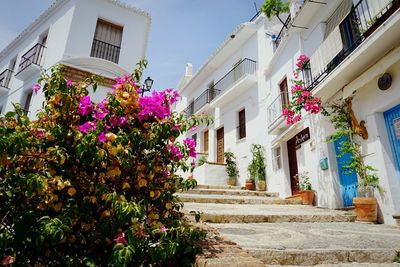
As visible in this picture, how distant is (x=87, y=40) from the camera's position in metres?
10.7

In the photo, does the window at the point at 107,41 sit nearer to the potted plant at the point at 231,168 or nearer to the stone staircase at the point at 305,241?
the potted plant at the point at 231,168

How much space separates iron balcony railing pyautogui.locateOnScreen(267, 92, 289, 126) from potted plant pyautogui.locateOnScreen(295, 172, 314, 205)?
2.35 meters

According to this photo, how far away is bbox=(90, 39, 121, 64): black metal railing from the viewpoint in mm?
10875

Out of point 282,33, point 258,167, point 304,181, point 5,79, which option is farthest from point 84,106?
point 5,79

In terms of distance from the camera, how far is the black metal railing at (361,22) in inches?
184

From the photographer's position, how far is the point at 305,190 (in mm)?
7340

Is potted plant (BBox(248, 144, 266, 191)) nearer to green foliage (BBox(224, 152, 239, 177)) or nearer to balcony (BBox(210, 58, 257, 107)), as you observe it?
green foliage (BBox(224, 152, 239, 177))

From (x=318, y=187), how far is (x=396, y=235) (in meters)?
3.42

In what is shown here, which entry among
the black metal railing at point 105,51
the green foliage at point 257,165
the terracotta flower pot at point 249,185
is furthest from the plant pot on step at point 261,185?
the black metal railing at point 105,51

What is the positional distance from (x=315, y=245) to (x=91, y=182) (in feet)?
8.54

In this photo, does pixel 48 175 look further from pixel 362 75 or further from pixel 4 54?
pixel 4 54

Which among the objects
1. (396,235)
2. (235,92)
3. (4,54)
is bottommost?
(396,235)

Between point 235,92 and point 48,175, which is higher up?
point 235,92

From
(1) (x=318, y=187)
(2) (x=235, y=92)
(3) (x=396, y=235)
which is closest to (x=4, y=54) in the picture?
(2) (x=235, y=92)
